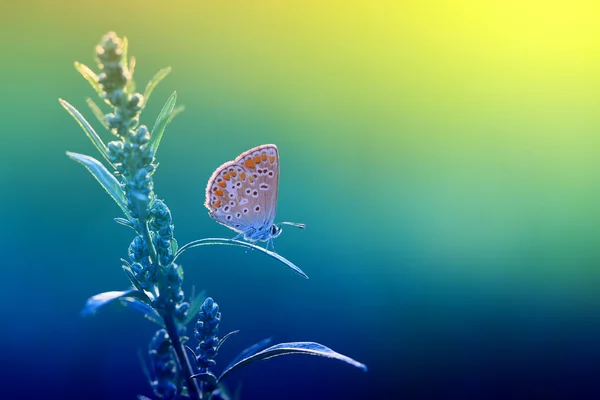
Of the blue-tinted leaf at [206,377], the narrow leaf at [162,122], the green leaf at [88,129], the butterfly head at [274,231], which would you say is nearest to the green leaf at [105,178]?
the green leaf at [88,129]

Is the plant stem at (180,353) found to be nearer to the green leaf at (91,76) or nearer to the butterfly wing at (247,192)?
the green leaf at (91,76)

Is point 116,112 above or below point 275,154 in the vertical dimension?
above

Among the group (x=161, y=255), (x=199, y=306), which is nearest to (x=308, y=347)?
(x=199, y=306)

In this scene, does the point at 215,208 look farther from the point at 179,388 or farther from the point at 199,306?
the point at 179,388

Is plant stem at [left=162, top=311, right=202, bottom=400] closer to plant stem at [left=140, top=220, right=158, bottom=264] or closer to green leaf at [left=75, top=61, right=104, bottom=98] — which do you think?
plant stem at [left=140, top=220, right=158, bottom=264]

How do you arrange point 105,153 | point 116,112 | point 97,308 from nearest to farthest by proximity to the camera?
point 97,308 < point 116,112 < point 105,153

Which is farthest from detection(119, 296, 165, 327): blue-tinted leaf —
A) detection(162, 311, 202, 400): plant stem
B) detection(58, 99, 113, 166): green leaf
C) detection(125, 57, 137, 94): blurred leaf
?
detection(125, 57, 137, 94): blurred leaf
